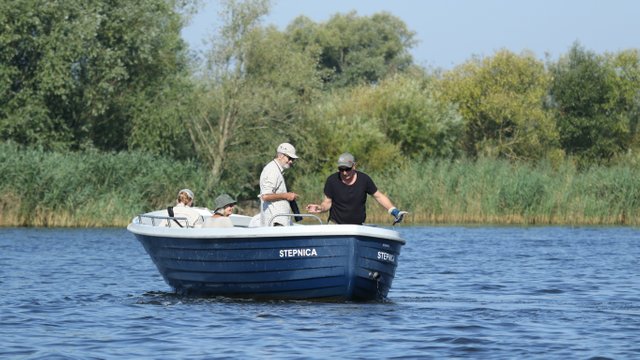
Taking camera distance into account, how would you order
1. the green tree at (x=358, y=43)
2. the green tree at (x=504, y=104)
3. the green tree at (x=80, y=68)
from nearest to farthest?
the green tree at (x=80, y=68)
the green tree at (x=504, y=104)
the green tree at (x=358, y=43)

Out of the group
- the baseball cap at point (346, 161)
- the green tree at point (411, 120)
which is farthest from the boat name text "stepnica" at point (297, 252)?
the green tree at point (411, 120)

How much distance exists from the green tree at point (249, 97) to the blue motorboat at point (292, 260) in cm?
3131

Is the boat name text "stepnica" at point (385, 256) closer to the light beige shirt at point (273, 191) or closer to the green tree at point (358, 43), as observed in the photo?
the light beige shirt at point (273, 191)

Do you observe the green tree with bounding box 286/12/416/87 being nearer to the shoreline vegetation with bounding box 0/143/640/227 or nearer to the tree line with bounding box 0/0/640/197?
the tree line with bounding box 0/0/640/197

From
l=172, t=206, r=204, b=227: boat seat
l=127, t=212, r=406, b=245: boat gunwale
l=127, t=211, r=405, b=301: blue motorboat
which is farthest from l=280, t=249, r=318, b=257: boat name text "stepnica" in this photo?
l=172, t=206, r=204, b=227: boat seat

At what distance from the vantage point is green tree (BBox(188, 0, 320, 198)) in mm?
47781

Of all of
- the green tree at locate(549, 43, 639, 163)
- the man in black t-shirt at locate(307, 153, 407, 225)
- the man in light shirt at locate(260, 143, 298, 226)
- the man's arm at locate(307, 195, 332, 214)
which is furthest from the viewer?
the green tree at locate(549, 43, 639, 163)

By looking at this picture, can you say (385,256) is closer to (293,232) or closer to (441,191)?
(293,232)

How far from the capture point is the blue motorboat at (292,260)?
1497 centimetres

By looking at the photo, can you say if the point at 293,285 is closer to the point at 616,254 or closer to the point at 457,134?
the point at 616,254

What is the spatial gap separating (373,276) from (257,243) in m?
1.40

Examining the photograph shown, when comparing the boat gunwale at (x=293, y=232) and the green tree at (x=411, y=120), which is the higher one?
the green tree at (x=411, y=120)

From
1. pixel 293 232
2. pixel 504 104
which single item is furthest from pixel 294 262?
pixel 504 104

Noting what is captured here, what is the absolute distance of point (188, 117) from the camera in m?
48.3
